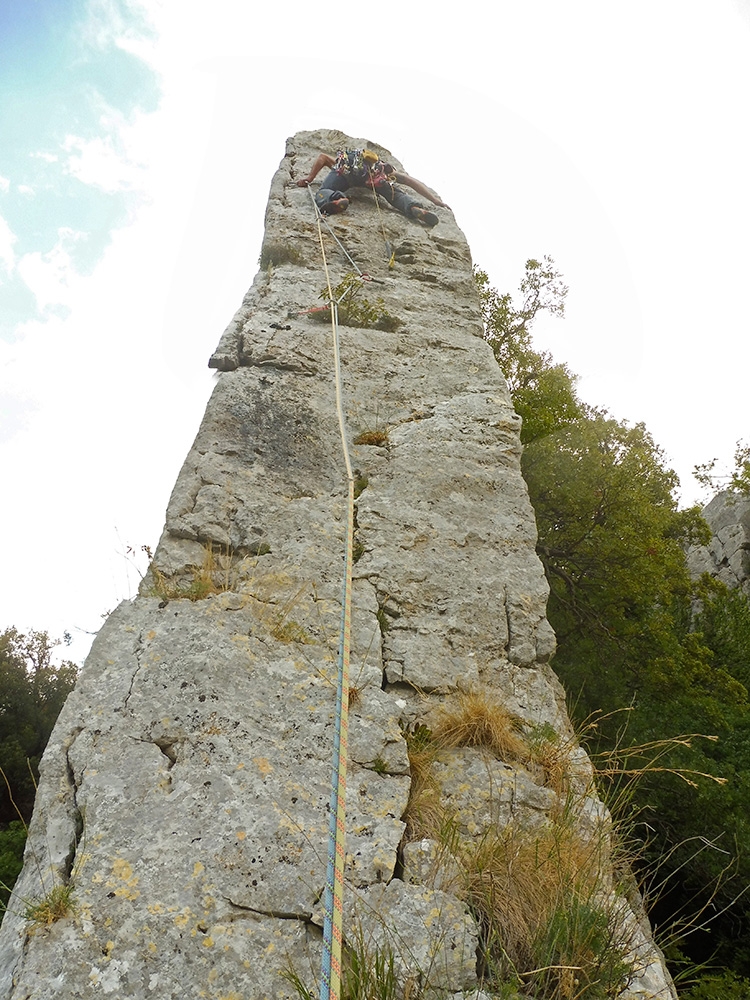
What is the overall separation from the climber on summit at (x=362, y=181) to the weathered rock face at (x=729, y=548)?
27.3ft

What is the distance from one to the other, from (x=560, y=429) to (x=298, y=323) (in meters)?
4.96

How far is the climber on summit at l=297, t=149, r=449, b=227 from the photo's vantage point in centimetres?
634

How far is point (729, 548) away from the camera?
42.5ft

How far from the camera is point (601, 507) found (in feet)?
25.9

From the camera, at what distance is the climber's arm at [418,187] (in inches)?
271

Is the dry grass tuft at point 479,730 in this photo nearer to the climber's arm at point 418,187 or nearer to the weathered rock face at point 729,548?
the climber's arm at point 418,187

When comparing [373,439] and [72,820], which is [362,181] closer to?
[373,439]

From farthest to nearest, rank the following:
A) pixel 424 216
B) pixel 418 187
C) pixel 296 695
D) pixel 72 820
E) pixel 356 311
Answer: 1. pixel 418 187
2. pixel 424 216
3. pixel 356 311
4. pixel 296 695
5. pixel 72 820

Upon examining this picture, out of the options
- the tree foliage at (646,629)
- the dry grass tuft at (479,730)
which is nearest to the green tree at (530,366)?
the tree foliage at (646,629)

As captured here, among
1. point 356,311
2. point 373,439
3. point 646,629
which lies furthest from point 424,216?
point 646,629

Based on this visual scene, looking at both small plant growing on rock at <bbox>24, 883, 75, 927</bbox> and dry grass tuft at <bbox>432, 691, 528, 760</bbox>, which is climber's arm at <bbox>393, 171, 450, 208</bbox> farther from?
small plant growing on rock at <bbox>24, 883, 75, 927</bbox>

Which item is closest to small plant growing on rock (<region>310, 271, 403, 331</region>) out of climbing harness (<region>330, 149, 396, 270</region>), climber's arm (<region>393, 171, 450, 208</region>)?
climbing harness (<region>330, 149, 396, 270</region>)

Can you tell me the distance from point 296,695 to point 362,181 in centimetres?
549

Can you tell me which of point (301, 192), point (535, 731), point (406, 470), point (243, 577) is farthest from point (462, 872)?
point (301, 192)
